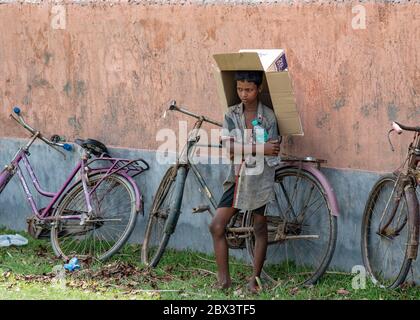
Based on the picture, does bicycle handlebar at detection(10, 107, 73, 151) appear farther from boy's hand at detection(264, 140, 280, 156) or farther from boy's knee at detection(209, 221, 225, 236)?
boy's hand at detection(264, 140, 280, 156)

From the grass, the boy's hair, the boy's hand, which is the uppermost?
the boy's hair

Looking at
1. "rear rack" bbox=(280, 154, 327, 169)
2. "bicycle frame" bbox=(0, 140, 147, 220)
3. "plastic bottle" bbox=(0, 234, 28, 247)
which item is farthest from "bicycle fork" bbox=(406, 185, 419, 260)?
"plastic bottle" bbox=(0, 234, 28, 247)

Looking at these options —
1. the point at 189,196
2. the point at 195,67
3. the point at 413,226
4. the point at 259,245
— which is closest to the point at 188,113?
the point at 195,67

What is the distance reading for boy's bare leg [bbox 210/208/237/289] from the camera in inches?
324

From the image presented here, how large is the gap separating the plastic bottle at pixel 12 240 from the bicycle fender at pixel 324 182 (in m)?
2.98

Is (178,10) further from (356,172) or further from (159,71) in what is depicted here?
(356,172)

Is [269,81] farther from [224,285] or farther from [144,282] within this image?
[144,282]

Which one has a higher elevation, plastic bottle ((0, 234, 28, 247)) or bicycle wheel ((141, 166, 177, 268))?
bicycle wheel ((141, 166, 177, 268))

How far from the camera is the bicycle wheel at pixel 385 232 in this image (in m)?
7.98

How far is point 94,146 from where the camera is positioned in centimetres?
967

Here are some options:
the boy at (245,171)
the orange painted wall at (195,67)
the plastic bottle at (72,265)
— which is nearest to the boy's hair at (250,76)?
the boy at (245,171)

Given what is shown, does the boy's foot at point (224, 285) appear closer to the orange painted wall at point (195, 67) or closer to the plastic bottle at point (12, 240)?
the orange painted wall at point (195, 67)

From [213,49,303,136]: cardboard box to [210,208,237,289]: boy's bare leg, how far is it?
0.79 m

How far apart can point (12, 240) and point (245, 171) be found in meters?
3.02
